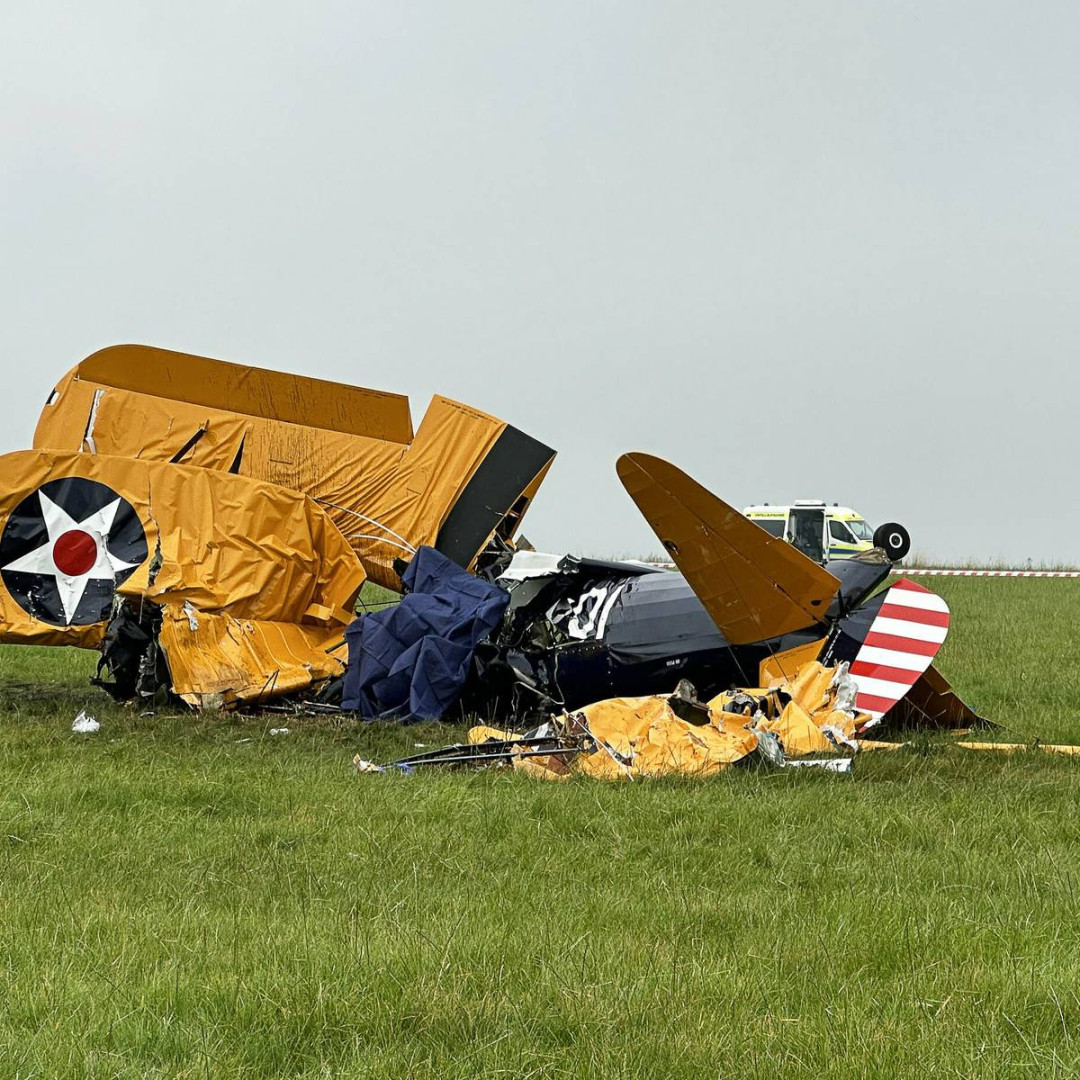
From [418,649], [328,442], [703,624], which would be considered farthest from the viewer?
[328,442]

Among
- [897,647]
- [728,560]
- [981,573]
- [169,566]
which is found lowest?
[981,573]

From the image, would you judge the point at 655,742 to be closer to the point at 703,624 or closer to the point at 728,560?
the point at 728,560

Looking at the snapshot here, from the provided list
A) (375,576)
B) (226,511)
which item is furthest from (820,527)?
(226,511)

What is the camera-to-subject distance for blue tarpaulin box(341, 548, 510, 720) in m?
10.3

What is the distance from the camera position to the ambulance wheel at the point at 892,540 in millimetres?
9258

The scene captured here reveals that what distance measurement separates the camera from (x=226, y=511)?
36.9 feet

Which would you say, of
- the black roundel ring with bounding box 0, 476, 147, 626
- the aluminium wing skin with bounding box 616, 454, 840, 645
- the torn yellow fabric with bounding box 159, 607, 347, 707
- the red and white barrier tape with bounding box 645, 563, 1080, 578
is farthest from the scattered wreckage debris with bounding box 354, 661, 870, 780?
the red and white barrier tape with bounding box 645, 563, 1080, 578

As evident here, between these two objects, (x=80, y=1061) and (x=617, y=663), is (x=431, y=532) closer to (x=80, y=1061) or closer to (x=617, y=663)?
(x=617, y=663)

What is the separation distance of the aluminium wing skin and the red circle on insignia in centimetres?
496

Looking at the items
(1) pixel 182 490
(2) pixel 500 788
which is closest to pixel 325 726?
(1) pixel 182 490

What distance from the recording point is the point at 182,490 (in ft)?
36.8

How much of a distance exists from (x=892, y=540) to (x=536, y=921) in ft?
18.6

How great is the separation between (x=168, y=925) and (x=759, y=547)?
214 inches

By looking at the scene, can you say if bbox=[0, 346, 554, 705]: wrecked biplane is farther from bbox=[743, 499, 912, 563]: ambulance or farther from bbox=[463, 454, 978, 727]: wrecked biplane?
bbox=[743, 499, 912, 563]: ambulance
